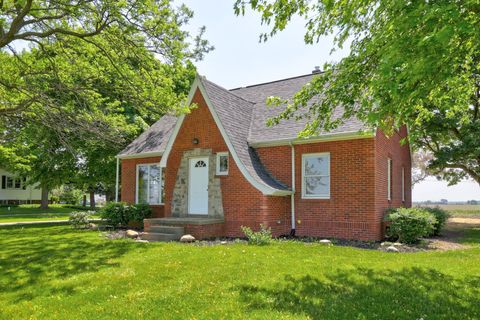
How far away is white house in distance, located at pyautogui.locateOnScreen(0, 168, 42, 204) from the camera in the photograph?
4303 centimetres

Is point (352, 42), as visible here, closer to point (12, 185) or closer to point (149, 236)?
point (149, 236)

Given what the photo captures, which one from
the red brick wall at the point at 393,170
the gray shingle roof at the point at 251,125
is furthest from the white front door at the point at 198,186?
the red brick wall at the point at 393,170

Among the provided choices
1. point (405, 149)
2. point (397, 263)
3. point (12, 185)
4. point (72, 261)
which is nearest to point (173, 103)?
point (72, 261)

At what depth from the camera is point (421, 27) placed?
5.36m

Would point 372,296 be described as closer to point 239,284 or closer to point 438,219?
point 239,284

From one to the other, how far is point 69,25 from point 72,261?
7.45m

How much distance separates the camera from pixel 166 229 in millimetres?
13016

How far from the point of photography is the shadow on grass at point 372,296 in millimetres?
5113

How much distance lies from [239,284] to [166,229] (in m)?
7.10

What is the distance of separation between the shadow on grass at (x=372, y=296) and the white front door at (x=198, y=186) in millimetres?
7869

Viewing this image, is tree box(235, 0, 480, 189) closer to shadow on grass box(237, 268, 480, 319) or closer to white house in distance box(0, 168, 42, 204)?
shadow on grass box(237, 268, 480, 319)

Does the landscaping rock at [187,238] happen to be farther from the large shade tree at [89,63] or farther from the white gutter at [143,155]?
the white gutter at [143,155]

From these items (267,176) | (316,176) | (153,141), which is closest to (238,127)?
(267,176)

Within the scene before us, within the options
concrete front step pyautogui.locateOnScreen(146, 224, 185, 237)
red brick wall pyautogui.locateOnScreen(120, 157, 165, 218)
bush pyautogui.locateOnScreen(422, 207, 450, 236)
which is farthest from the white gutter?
bush pyautogui.locateOnScreen(422, 207, 450, 236)
